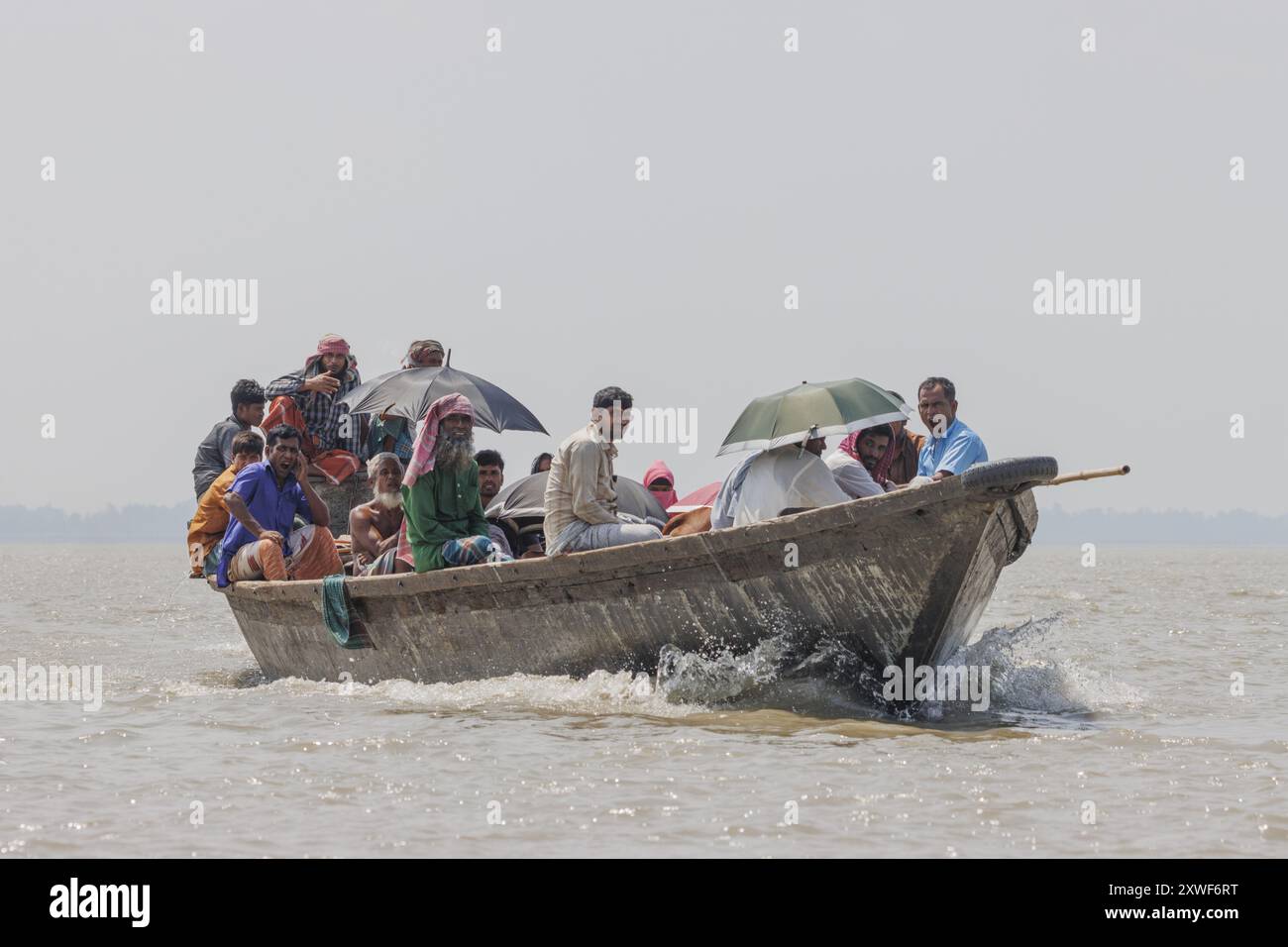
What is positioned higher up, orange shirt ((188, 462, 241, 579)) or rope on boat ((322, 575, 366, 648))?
orange shirt ((188, 462, 241, 579))

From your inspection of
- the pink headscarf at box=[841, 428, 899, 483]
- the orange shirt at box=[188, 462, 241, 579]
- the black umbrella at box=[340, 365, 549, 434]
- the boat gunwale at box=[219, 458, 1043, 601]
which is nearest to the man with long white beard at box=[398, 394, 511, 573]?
the boat gunwale at box=[219, 458, 1043, 601]

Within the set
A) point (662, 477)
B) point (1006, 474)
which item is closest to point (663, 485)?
point (662, 477)

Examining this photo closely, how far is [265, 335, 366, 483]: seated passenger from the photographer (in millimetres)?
11555

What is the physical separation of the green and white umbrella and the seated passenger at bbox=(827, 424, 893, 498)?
430 mm

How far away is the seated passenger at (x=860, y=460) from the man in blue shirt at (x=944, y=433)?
15.1 inches

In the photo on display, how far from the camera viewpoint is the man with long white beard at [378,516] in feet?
34.7

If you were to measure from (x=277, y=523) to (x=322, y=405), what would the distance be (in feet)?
4.47

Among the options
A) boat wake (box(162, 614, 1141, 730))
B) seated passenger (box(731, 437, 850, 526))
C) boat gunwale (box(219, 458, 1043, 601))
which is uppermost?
seated passenger (box(731, 437, 850, 526))

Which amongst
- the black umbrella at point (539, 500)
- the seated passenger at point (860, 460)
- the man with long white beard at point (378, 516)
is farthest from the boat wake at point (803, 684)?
the man with long white beard at point (378, 516)

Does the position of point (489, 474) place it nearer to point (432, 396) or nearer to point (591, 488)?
point (432, 396)

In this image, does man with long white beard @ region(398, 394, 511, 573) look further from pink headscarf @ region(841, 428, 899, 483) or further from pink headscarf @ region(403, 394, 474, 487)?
pink headscarf @ region(841, 428, 899, 483)

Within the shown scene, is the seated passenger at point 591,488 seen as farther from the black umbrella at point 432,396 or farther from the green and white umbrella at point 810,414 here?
the black umbrella at point 432,396

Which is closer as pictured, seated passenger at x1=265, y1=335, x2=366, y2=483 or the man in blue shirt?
the man in blue shirt

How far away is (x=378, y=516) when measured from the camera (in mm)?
10680
